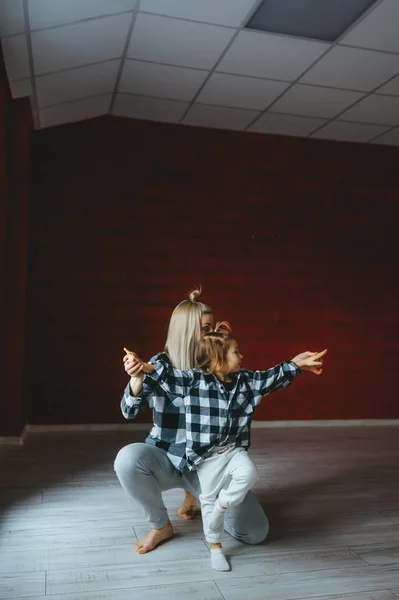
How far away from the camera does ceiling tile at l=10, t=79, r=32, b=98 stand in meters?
3.96

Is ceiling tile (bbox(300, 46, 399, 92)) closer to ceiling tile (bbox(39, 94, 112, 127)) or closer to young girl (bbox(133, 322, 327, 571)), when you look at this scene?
ceiling tile (bbox(39, 94, 112, 127))

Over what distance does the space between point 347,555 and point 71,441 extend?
2.66m

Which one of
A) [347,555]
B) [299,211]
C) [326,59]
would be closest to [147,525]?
[347,555]

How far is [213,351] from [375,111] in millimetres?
3397

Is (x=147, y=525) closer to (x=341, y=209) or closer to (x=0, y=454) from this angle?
(x=0, y=454)

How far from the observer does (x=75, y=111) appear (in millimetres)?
4730

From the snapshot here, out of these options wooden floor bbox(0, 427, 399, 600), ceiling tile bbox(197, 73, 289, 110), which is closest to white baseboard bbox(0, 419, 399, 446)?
wooden floor bbox(0, 427, 399, 600)

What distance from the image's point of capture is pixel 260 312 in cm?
538

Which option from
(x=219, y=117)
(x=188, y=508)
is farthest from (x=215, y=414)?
(x=219, y=117)

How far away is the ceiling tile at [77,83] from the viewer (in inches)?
156

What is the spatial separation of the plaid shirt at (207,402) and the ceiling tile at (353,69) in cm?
246

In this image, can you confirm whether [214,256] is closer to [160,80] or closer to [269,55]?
[160,80]

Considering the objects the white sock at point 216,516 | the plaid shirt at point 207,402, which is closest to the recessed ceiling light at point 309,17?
the plaid shirt at point 207,402

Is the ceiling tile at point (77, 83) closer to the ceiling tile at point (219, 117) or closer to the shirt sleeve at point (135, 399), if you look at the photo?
the ceiling tile at point (219, 117)
